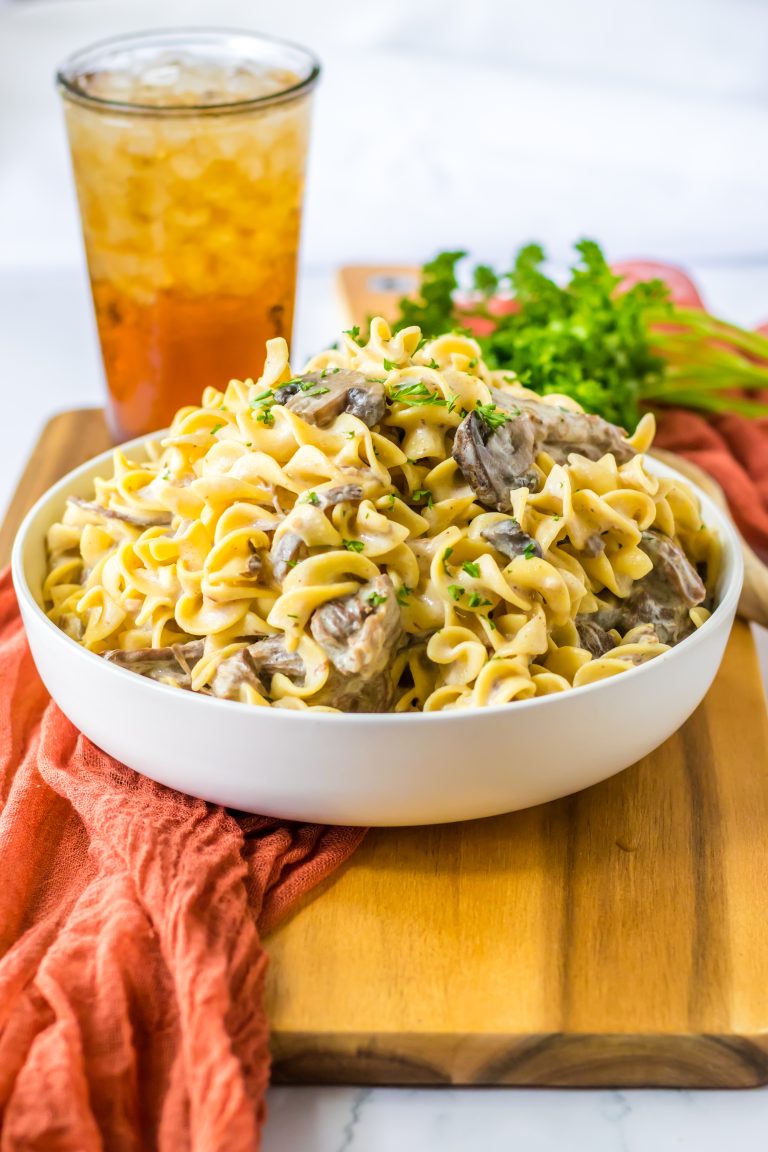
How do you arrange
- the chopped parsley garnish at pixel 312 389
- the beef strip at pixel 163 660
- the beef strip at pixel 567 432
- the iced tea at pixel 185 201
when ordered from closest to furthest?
the beef strip at pixel 163 660
the chopped parsley garnish at pixel 312 389
the beef strip at pixel 567 432
the iced tea at pixel 185 201

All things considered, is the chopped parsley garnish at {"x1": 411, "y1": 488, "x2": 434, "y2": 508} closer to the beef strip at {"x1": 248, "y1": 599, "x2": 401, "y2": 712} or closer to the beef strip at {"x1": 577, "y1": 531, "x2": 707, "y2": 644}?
the beef strip at {"x1": 248, "y1": 599, "x2": 401, "y2": 712}

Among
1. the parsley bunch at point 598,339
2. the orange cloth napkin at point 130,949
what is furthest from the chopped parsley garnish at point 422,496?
the parsley bunch at point 598,339

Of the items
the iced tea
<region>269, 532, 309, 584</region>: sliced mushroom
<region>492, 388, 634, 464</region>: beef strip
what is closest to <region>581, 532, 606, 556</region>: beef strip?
<region>492, 388, 634, 464</region>: beef strip

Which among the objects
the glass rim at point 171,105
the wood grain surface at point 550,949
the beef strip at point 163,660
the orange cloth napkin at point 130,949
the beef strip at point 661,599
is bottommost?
the wood grain surface at point 550,949

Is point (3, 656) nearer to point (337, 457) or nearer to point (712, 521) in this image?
point (337, 457)

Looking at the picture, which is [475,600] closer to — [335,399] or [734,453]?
[335,399]

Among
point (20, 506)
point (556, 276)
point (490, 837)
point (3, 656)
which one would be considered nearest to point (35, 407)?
point (20, 506)

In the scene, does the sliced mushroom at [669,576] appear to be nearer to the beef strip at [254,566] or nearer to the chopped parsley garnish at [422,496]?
the chopped parsley garnish at [422,496]

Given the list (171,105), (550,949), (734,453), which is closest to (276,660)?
(550,949)
